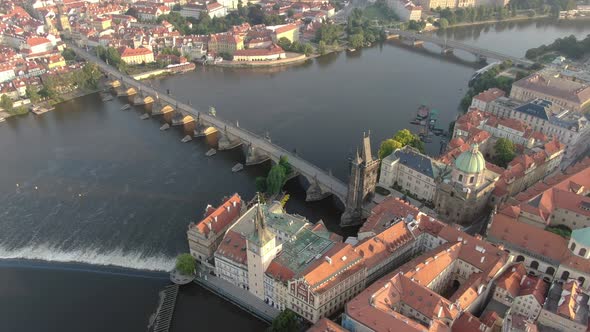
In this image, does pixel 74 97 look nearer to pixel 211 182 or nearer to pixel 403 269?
pixel 211 182

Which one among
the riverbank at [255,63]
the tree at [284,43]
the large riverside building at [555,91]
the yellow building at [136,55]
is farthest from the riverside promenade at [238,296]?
the tree at [284,43]

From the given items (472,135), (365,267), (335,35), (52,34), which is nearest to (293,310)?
(365,267)

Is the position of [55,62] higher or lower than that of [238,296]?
higher

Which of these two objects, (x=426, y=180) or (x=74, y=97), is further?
(x=74, y=97)

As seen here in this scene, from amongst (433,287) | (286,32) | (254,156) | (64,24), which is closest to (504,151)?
(433,287)

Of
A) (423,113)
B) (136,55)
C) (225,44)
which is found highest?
(225,44)

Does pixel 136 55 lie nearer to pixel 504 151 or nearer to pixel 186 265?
pixel 186 265

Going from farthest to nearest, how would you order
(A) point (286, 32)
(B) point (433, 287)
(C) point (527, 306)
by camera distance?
(A) point (286, 32), (B) point (433, 287), (C) point (527, 306)
